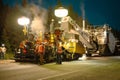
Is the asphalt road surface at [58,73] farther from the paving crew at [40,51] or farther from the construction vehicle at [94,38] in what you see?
the construction vehicle at [94,38]

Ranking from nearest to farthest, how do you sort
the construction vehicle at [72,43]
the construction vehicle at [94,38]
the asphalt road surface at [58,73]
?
the asphalt road surface at [58,73], the construction vehicle at [72,43], the construction vehicle at [94,38]

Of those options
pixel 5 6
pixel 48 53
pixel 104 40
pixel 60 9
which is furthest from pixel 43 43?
pixel 5 6

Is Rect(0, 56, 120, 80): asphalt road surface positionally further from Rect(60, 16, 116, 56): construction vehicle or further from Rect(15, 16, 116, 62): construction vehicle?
Rect(60, 16, 116, 56): construction vehicle

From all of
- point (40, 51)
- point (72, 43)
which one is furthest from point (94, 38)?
point (40, 51)

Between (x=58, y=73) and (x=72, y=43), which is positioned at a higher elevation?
(x=72, y=43)

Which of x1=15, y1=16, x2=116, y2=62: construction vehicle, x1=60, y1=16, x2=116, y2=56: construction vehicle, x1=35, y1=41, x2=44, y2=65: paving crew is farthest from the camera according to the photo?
x1=60, y1=16, x2=116, y2=56: construction vehicle

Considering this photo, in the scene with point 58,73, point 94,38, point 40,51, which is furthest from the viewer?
point 94,38

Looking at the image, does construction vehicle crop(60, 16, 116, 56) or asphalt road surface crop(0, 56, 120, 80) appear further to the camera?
construction vehicle crop(60, 16, 116, 56)

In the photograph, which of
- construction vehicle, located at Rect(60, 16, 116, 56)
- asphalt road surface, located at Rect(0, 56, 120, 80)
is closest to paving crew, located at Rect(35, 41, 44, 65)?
asphalt road surface, located at Rect(0, 56, 120, 80)

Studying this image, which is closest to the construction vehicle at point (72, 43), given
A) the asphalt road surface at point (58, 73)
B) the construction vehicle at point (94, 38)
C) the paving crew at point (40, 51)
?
the construction vehicle at point (94, 38)

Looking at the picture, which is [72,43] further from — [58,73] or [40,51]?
[58,73]

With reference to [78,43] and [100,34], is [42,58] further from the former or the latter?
[100,34]

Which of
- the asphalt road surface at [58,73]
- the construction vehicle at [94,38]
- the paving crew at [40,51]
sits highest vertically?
the construction vehicle at [94,38]

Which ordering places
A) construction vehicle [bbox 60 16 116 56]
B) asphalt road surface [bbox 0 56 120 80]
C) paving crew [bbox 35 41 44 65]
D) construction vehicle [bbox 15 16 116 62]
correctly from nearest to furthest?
asphalt road surface [bbox 0 56 120 80] → paving crew [bbox 35 41 44 65] → construction vehicle [bbox 15 16 116 62] → construction vehicle [bbox 60 16 116 56]
